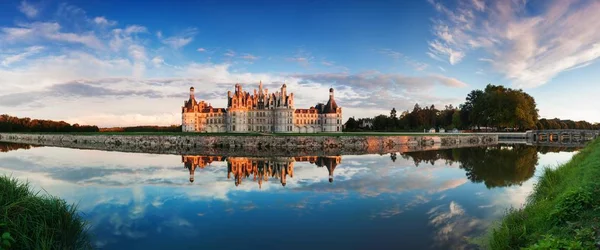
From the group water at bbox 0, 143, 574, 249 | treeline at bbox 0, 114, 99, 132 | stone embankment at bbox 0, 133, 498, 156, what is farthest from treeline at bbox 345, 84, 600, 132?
treeline at bbox 0, 114, 99, 132

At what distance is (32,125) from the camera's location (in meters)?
96.4

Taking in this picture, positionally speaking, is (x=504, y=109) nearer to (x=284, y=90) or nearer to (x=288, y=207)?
(x=284, y=90)

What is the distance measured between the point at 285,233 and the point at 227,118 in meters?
77.4

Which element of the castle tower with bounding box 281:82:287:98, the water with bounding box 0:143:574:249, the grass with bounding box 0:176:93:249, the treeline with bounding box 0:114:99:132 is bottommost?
the water with bounding box 0:143:574:249

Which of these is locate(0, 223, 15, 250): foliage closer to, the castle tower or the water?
the water

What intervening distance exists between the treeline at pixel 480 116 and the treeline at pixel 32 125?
7028 cm

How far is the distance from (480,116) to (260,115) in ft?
146

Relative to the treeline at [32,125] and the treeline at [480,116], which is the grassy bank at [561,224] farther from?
the treeline at [32,125]

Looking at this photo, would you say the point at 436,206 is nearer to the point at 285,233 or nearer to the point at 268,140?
the point at 285,233

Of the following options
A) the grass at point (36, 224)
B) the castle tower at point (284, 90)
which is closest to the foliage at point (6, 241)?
the grass at point (36, 224)

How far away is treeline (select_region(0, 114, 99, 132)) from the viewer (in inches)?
3636

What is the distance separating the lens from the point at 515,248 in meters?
6.30

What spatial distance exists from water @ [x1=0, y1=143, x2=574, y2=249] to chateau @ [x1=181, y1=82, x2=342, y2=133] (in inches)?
2492

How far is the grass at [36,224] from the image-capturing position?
5816 millimetres
